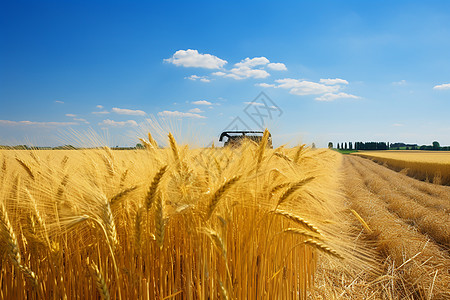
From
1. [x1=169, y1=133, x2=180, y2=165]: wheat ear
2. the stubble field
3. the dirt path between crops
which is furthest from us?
the dirt path between crops

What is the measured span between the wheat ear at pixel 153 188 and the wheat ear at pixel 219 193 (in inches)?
9.0

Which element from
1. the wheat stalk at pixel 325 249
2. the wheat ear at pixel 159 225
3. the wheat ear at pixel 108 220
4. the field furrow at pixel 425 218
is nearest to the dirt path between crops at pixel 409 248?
the field furrow at pixel 425 218

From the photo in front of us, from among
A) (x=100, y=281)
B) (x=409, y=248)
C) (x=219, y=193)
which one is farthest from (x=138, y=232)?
(x=409, y=248)

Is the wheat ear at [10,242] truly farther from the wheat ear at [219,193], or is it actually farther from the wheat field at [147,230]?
the wheat ear at [219,193]

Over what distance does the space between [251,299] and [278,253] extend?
21.3 inches

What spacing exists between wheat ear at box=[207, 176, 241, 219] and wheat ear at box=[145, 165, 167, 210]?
0.23 m

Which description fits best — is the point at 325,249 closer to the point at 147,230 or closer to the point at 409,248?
the point at 147,230

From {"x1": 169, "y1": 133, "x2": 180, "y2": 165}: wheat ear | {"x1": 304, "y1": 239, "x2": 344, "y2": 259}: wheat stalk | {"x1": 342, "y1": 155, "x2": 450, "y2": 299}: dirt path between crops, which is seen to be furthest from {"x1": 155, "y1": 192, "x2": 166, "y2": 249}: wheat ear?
{"x1": 342, "y1": 155, "x2": 450, "y2": 299}: dirt path between crops

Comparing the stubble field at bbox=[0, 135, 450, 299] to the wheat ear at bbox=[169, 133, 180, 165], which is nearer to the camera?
the stubble field at bbox=[0, 135, 450, 299]

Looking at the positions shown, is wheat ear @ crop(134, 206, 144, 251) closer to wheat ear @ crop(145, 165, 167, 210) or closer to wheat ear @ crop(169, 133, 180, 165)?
wheat ear @ crop(145, 165, 167, 210)

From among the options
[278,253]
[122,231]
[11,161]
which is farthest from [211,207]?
[11,161]

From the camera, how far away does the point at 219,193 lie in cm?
120

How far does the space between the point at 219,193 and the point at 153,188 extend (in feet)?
0.87

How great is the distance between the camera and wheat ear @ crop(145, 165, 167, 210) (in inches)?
45.0
